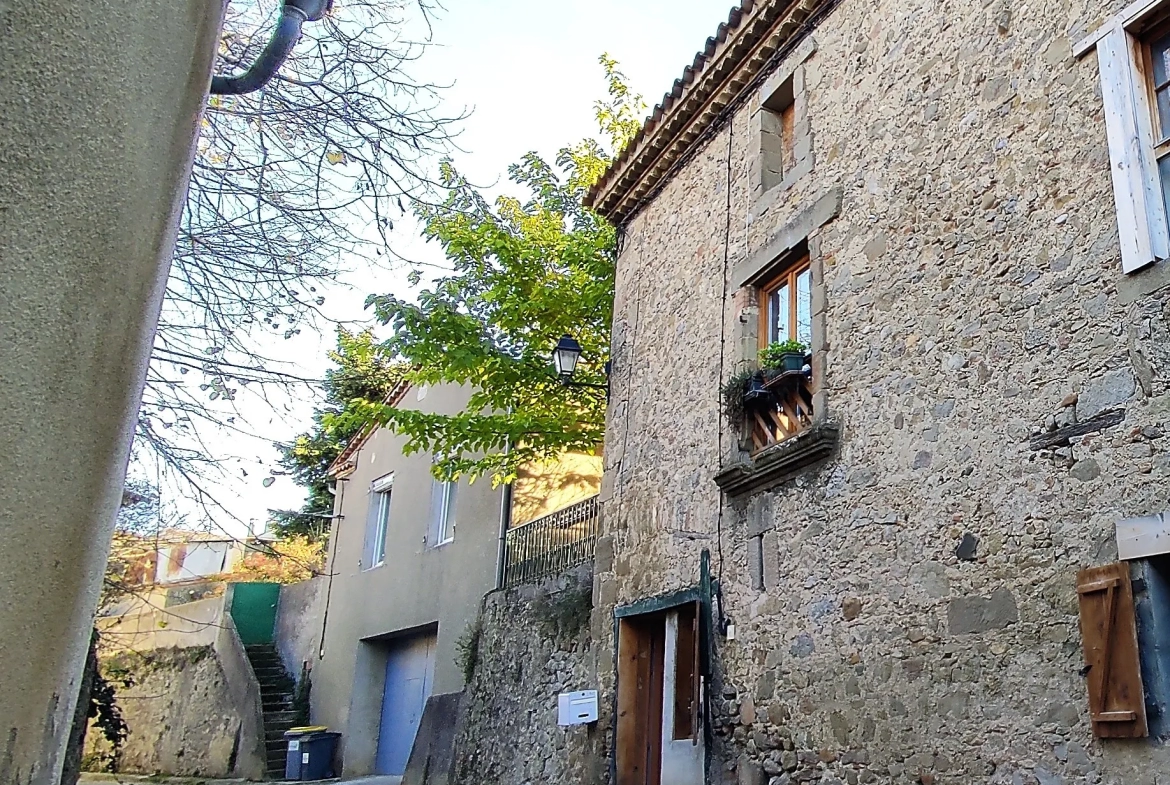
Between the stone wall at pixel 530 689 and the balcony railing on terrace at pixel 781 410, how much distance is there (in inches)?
108

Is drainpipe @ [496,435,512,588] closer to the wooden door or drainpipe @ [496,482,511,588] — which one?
drainpipe @ [496,482,511,588]

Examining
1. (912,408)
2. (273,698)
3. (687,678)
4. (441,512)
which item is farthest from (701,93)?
(273,698)

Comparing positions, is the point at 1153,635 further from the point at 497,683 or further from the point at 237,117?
the point at 497,683

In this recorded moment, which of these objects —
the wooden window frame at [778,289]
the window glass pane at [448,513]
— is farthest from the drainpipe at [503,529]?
the wooden window frame at [778,289]

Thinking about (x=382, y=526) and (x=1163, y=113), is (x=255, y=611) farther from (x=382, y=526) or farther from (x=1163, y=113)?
(x=1163, y=113)

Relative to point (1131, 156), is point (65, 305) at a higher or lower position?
lower

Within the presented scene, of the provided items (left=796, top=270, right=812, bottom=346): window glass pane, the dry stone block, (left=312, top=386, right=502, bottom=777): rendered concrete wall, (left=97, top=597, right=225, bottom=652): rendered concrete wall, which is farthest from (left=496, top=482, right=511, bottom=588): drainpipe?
(left=97, top=597, right=225, bottom=652): rendered concrete wall

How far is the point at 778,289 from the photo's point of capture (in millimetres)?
7004

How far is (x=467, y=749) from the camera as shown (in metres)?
10.1

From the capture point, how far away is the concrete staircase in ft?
48.5

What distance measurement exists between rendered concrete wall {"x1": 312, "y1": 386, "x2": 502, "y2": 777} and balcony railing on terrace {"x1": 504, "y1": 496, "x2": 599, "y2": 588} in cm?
58

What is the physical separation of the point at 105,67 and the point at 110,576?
9.03 meters

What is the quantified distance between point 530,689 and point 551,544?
163 centimetres

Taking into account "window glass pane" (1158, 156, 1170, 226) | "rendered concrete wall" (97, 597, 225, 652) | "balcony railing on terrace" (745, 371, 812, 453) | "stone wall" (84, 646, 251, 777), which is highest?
"window glass pane" (1158, 156, 1170, 226)
